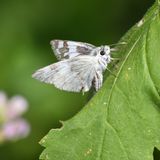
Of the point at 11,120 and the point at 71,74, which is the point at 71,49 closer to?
the point at 71,74

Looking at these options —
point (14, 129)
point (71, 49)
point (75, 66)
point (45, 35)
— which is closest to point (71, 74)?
point (75, 66)

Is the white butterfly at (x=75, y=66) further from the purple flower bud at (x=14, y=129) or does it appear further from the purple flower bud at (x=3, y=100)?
the purple flower bud at (x=3, y=100)

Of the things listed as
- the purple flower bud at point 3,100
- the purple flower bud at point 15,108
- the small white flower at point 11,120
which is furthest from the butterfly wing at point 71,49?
the purple flower bud at point 3,100

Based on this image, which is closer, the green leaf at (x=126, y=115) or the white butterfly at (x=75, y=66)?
the green leaf at (x=126, y=115)

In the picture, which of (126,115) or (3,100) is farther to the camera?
(3,100)

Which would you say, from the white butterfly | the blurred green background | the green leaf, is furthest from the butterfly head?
the blurred green background

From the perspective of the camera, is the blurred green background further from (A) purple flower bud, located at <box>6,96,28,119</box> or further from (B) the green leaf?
(B) the green leaf
